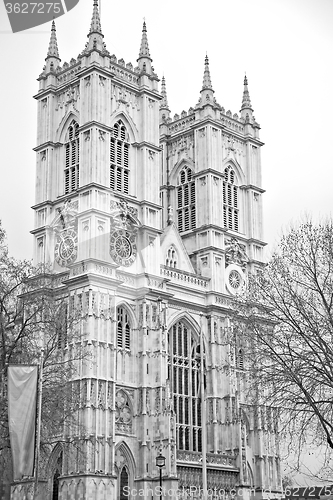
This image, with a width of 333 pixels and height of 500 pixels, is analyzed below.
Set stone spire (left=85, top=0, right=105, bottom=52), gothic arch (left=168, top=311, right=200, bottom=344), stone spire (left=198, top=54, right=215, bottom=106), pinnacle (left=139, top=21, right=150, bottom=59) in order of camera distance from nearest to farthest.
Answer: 1. gothic arch (left=168, top=311, right=200, bottom=344)
2. stone spire (left=85, top=0, right=105, bottom=52)
3. pinnacle (left=139, top=21, right=150, bottom=59)
4. stone spire (left=198, top=54, right=215, bottom=106)

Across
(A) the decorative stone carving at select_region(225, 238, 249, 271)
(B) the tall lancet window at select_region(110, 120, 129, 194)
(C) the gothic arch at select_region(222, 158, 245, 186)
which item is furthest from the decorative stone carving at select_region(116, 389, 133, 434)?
(C) the gothic arch at select_region(222, 158, 245, 186)

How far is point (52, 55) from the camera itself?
61.4 m

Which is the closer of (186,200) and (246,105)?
(186,200)

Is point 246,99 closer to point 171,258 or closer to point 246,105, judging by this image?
point 246,105

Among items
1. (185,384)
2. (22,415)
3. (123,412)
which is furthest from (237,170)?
(22,415)

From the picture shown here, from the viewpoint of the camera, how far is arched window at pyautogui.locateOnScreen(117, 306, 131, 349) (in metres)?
54.4

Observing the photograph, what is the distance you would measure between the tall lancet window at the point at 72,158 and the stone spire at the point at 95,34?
518 centimetres

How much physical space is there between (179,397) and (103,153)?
16.6 meters

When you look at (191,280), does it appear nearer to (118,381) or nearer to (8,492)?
(118,381)

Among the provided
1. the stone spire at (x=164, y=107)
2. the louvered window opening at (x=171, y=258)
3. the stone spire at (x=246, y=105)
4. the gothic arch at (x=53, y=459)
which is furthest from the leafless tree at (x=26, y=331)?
the stone spire at (x=246, y=105)

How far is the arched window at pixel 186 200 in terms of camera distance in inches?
2549

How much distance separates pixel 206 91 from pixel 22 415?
42.6 m

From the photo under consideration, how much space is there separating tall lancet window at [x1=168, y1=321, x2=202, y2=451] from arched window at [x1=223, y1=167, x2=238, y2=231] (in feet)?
32.9

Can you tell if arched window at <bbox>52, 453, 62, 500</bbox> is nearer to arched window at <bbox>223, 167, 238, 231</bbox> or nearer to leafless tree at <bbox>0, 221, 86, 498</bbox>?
leafless tree at <bbox>0, 221, 86, 498</bbox>
